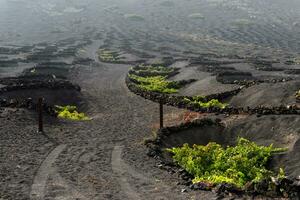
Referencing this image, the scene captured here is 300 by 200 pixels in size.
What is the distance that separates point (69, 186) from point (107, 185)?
142 centimetres

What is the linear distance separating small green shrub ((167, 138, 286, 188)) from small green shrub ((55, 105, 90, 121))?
12.3 meters

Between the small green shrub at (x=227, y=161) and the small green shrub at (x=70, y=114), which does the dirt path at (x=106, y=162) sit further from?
the small green shrub at (x=227, y=161)

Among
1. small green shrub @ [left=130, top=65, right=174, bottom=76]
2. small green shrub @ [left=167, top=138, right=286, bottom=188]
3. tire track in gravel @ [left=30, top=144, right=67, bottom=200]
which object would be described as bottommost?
small green shrub @ [left=130, top=65, right=174, bottom=76]

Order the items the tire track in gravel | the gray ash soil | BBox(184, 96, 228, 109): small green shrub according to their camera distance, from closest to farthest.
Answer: the tire track in gravel
the gray ash soil
BBox(184, 96, 228, 109): small green shrub

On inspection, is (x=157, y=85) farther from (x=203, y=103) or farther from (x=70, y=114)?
(x=70, y=114)

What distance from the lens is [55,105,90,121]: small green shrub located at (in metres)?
35.2

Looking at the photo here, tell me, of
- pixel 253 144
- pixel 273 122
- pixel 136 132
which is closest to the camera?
pixel 253 144

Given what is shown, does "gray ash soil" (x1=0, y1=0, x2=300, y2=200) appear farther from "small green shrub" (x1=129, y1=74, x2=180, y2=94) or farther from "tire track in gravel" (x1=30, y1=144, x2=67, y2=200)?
"small green shrub" (x1=129, y1=74, x2=180, y2=94)

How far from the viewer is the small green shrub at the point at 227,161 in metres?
21.3

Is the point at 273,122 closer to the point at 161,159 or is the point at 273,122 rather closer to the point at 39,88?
the point at 161,159

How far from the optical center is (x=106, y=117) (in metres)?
35.7

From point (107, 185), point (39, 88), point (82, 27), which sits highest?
point (107, 185)

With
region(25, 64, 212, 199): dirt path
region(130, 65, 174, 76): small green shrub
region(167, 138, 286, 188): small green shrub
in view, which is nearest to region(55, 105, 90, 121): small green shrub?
region(25, 64, 212, 199): dirt path

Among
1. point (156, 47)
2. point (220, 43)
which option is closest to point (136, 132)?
point (156, 47)
